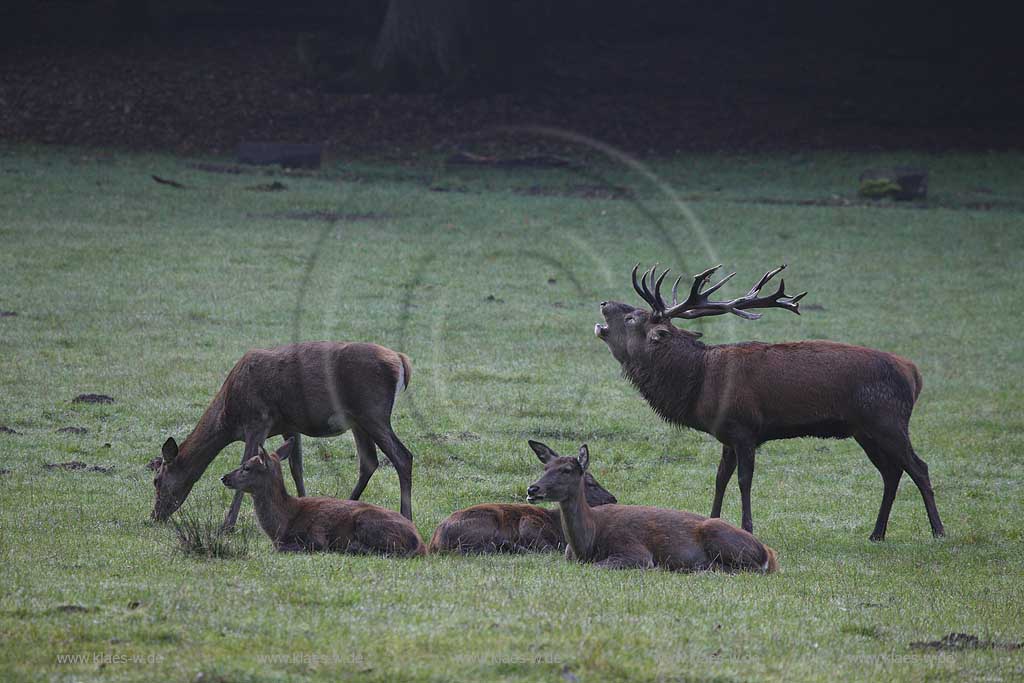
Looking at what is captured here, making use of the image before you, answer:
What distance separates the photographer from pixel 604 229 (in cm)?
2462

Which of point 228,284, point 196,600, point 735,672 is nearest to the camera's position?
point 735,672

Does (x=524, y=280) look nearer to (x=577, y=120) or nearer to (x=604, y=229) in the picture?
(x=604, y=229)

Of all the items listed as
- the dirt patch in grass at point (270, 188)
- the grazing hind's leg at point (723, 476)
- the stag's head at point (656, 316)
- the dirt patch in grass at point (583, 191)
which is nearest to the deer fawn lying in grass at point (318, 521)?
the grazing hind's leg at point (723, 476)

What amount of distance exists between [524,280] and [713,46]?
62.5 ft

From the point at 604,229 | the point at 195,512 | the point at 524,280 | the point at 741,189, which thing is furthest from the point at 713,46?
the point at 195,512

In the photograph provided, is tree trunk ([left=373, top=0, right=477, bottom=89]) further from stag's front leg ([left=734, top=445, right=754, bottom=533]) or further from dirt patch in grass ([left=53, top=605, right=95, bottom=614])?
dirt patch in grass ([left=53, top=605, right=95, bottom=614])

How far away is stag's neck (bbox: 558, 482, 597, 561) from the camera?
8.82 m

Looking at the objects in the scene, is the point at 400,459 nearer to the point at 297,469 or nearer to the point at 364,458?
the point at 364,458

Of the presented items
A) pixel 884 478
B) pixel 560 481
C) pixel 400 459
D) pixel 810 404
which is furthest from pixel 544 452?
pixel 884 478

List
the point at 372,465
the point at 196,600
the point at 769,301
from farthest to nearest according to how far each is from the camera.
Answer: the point at 769,301 → the point at 372,465 → the point at 196,600

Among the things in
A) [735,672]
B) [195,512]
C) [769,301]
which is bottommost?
[195,512]

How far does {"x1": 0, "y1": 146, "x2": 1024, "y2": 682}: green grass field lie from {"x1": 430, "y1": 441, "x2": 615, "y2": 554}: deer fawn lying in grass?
0.25m

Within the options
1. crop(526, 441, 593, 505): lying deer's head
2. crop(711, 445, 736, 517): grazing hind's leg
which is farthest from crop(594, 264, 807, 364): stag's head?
crop(526, 441, 593, 505): lying deer's head

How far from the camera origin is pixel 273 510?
350 inches
